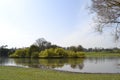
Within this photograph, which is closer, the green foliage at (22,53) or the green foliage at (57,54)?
the green foliage at (57,54)

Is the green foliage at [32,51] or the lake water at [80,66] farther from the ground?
the green foliage at [32,51]

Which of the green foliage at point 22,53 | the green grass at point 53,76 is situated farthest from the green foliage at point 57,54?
the green grass at point 53,76

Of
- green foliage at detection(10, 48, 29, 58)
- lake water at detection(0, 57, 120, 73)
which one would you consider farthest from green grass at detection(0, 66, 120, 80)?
green foliage at detection(10, 48, 29, 58)

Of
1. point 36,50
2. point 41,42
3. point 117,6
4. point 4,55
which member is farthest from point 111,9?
point 4,55

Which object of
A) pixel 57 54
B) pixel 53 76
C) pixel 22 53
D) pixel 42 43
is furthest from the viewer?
pixel 42 43

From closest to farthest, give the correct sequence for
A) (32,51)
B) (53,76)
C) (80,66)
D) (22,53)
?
(53,76) → (80,66) → (32,51) → (22,53)

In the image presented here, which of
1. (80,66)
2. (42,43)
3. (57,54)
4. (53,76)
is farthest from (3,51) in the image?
(53,76)

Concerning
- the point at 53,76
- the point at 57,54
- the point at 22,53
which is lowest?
the point at 53,76

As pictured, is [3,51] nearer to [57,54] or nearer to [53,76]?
[57,54]

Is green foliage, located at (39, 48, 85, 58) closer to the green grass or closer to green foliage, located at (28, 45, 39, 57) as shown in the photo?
green foliage, located at (28, 45, 39, 57)

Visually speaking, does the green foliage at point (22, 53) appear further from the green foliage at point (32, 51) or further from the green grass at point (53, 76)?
the green grass at point (53, 76)

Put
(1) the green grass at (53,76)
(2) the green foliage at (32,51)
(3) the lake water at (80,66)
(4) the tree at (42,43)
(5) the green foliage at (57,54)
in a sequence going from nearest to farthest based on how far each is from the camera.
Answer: (1) the green grass at (53,76)
(3) the lake water at (80,66)
(5) the green foliage at (57,54)
(2) the green foliage at (32,51)
(4) the tree at (42,43)

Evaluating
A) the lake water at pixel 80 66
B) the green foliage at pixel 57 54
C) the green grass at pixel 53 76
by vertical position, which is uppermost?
the green foliage at pixel 57 54

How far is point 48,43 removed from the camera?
112 meters
